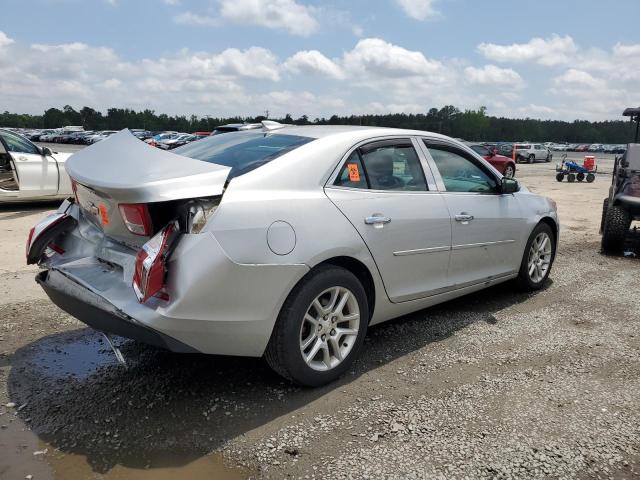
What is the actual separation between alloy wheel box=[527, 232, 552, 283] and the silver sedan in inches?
47.0

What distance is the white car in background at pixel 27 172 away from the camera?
387 inches

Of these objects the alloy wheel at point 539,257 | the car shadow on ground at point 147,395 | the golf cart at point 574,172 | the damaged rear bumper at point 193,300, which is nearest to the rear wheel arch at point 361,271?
the damaged rear bumper at point 193,300

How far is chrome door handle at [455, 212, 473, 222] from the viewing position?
4145 millimetres

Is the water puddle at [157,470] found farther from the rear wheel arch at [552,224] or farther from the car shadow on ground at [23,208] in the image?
the car shadow on ground at [23,208]

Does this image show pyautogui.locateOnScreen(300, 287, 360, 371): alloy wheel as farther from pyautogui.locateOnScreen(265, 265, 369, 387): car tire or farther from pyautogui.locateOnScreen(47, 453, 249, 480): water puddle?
pyautogui.locateOnScreen(47, 453, 249, 480): water puddle

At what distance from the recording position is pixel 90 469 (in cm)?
256

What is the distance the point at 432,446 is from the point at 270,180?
167cm

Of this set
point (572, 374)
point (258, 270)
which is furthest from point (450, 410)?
point (258, 270)

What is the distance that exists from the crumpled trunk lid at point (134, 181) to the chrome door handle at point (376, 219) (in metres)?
0.98

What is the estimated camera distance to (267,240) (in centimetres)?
288

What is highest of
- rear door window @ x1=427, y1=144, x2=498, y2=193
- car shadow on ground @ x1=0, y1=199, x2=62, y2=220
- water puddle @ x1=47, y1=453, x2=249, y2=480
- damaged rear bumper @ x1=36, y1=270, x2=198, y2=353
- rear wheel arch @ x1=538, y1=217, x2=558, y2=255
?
rear door window @ x1=427, y1=144, x2=498, y2=193

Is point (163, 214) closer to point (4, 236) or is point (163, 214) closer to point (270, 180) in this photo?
point (270, 180)

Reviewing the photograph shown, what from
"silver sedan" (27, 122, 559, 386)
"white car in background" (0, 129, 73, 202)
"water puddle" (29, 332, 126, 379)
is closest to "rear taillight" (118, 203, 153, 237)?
"silver sedan" (27, 122, 559, 386)

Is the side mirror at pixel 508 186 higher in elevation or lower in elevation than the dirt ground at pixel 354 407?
higher
